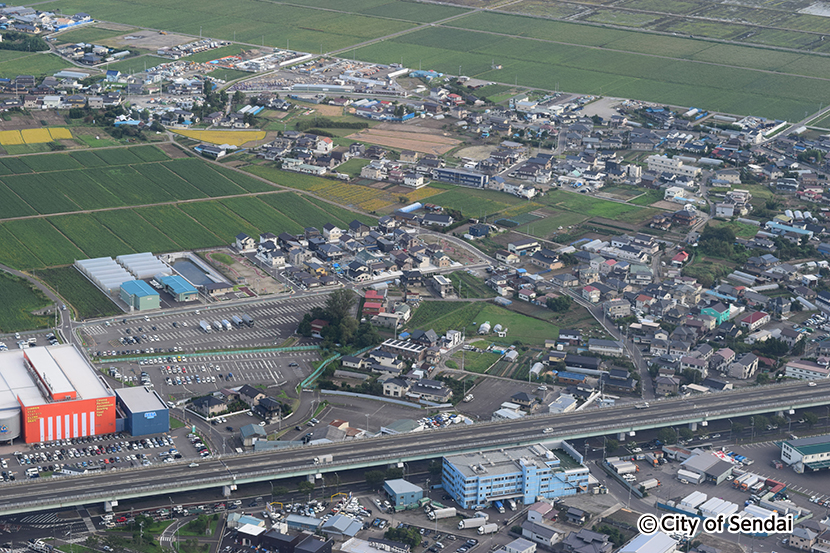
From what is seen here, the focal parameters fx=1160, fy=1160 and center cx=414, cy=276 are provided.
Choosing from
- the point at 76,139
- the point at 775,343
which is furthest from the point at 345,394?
the point at 76,139

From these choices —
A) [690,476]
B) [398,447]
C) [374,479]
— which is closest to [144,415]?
[374,479]

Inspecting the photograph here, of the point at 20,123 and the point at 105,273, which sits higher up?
the point at 20,123

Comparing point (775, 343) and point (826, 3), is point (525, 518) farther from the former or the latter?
point (826, 3)

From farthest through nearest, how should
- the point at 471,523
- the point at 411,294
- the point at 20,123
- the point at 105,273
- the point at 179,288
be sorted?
the point at 20,123 < the point at 105,273 < the point at 411,294 < the point at 179,288 < the point at 471,523

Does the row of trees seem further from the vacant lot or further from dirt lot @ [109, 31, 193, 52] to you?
dirt lot @ [109, 31, 193, 52]

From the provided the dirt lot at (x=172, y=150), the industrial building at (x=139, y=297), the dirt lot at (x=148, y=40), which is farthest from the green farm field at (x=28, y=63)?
the industrial building at (x=139, y=297)

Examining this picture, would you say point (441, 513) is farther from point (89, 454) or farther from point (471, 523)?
point (89, 454)
